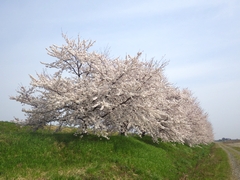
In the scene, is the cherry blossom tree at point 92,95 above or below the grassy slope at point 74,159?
above

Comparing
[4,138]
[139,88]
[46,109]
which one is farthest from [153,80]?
[4,138]

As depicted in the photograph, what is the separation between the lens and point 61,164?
1145cm

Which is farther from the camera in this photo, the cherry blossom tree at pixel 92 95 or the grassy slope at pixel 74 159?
the cherry blossom tree at pixel 92 95

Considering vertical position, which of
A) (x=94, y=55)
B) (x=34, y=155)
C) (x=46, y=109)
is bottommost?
(x=34, y=155)

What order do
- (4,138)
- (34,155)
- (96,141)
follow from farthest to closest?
(96,141) < (4,138) < (34,155)

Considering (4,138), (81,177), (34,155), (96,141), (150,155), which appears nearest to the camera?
(81,177)

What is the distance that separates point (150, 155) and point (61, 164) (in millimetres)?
7298

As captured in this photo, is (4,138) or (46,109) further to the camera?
(46,109)

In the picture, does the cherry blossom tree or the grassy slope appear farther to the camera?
the cherry blossom tree

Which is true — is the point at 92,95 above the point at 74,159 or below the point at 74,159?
above

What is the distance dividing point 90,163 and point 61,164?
4.84 feet

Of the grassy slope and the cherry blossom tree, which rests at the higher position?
the cherry blossom tree

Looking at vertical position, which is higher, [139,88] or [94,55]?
[94,55]

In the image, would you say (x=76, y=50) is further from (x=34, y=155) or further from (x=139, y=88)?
(x=34, y=155)
